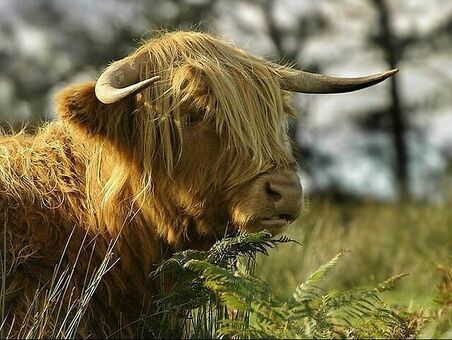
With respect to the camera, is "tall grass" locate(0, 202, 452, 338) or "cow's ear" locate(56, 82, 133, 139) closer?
"tall grass" locate(0, 202, 452, 338)

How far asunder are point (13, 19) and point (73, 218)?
2009cm

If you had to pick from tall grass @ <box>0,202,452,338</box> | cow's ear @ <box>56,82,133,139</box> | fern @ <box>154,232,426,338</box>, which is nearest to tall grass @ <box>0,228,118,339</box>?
tall grass @ <box>0,202,452,338</box>

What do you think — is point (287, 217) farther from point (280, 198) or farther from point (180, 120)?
point (180, 120)

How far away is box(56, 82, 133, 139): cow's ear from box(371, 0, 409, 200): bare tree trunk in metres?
17.1

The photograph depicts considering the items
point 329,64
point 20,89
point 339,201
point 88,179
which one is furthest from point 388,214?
point 88,179

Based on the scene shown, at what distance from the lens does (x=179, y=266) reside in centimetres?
392

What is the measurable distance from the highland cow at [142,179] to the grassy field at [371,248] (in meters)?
2.71

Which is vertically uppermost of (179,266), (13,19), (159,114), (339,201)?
(159,114)

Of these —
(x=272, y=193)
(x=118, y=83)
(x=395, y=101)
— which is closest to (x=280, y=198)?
(x=272, y=193)

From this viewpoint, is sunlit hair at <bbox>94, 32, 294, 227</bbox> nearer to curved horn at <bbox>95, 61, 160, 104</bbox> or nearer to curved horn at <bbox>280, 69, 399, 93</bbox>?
curved horn at <bbox>95, 61, 160, 104</bbox>

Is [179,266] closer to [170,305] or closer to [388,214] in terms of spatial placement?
[170,305]

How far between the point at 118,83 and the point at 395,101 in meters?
19.1

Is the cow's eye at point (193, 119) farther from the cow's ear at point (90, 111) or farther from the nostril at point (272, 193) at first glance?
the nostril at point (272, 193)

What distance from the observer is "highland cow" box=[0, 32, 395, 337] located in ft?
13.4
